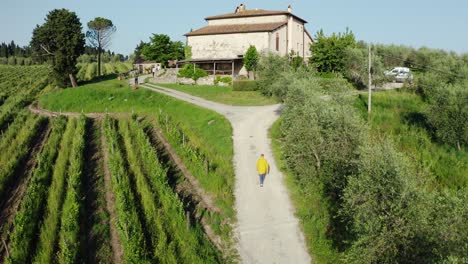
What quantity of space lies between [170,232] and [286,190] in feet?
20.4

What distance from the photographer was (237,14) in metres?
54.4

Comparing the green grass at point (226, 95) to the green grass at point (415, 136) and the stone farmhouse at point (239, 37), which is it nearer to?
the stone farmhouse at point (239, 37)

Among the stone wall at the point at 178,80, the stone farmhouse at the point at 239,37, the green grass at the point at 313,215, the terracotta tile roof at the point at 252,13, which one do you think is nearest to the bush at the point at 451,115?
the green grass at the point at 313,215

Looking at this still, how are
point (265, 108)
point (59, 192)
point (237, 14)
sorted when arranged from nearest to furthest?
point (59, 192) < point (265, 108) < point (237, 14)

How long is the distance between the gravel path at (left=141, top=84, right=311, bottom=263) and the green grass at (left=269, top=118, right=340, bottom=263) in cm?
28

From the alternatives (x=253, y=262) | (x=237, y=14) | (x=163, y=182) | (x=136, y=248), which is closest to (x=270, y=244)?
(x=253, y=262)

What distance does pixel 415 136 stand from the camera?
25.1m

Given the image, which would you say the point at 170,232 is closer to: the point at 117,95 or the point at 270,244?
the point at 270,244

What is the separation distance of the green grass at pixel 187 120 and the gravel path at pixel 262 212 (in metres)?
A: 0.56

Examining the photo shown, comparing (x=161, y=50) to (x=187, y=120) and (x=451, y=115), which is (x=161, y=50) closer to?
(x=187, y=120)

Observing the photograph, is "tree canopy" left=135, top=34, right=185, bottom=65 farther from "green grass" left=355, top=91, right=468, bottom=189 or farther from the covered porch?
"green grass" left=355, top=91, right=468, bottom=189

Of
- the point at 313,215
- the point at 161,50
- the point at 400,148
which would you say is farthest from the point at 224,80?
the point at 313,215

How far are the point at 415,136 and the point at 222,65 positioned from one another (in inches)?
1227

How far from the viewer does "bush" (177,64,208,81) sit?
48.0m
